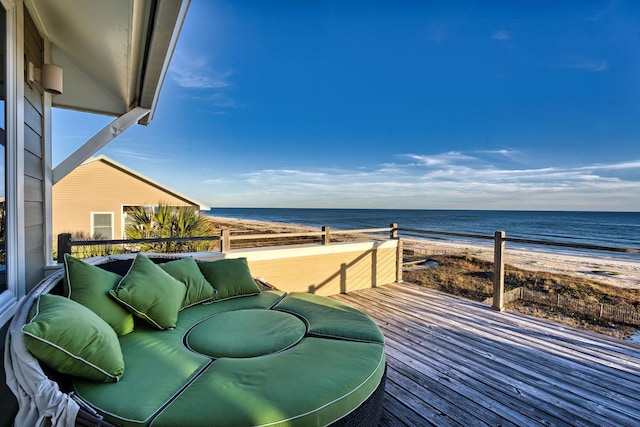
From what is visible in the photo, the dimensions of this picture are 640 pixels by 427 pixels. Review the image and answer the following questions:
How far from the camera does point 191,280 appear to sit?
242cm

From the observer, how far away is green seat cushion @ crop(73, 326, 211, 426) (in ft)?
3.56

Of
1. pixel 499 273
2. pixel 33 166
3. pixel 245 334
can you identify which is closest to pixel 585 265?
pixel 499 273

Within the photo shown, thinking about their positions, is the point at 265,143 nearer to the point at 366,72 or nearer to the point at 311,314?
the point at 366,72

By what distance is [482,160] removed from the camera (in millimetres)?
20641

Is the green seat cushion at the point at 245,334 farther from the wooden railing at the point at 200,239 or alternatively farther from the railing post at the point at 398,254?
the railing post at the point at 398,254

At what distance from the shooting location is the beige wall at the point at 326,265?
398 centimetres

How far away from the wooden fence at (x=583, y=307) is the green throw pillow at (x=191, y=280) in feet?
16.1

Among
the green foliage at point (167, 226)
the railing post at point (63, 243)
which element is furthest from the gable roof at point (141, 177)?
the railing post at point (63, 243)

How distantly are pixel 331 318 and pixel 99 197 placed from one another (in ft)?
32.4

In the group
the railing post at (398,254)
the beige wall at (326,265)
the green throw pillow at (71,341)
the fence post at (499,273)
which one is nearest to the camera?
the green throw pillow at (71,341)

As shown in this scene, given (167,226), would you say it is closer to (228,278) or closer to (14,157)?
(228,278)

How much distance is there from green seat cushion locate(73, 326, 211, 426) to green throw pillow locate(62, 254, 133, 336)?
4.1 inches

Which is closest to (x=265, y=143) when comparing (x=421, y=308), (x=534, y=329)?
(x=421, y=308)

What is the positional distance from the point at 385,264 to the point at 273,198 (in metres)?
23.0
